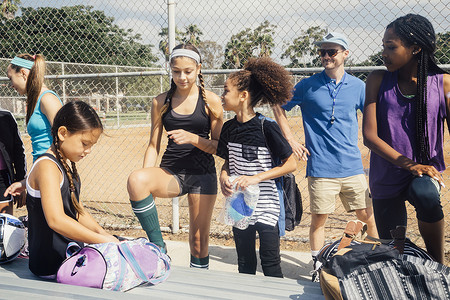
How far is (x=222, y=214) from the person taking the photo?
2867 mm

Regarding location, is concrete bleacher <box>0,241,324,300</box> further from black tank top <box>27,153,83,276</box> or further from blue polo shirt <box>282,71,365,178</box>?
blue polo shirt <box>282,71,365,178</box>

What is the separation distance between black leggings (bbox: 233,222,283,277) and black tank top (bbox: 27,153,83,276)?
1.13 meters

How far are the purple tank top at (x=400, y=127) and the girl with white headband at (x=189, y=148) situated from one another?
3.85 ft

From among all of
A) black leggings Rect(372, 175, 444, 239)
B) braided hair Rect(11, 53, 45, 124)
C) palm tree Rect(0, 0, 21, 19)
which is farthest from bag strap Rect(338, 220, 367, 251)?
palm tree Rect(0, 0, 21, 19)

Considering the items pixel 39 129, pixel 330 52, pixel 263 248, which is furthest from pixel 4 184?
pixel 330 52

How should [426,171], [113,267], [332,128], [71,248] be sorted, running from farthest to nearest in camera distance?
[332,128] → [71,248] → [426,171] → [113,267]

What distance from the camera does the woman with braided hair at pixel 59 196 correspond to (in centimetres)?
219

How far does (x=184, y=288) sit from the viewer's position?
212 cm

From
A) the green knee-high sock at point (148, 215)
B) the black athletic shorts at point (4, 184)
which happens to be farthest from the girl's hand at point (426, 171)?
the black athletic shorts at point (4, 184)

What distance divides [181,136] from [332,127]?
1396 mm

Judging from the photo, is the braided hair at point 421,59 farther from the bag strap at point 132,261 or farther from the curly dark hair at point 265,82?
the bag strap at point 132,261

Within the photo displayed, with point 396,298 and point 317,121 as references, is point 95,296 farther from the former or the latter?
point 317,121

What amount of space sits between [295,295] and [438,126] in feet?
4.32

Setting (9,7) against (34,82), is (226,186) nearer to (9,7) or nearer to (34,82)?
(34,82)
